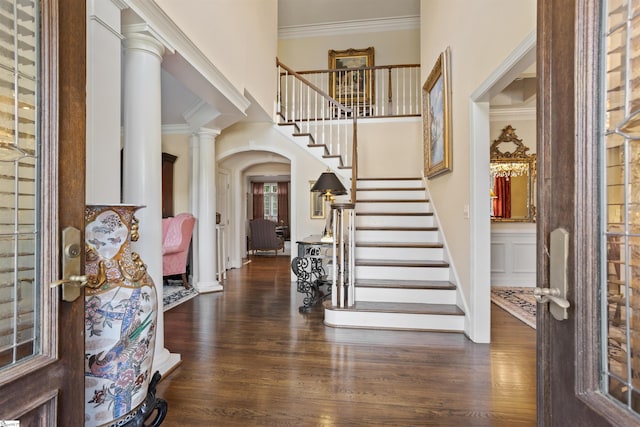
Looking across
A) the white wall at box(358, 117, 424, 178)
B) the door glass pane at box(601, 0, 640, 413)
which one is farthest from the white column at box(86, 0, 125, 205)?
the white wall at box(358, 117, 424, 178)

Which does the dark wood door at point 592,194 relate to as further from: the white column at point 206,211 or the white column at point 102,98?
the white column at point 206,211

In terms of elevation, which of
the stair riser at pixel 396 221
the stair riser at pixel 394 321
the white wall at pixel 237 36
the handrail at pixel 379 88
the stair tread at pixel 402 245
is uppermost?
the handrail at pixel 379 88

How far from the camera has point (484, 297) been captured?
280cm

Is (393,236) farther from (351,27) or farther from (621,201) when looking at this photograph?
(351,27)

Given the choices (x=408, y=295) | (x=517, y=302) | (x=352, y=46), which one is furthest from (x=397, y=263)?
(x=352, y=46)

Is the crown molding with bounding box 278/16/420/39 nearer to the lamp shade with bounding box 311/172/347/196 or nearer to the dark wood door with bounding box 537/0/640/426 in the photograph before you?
the lamp shade with bounding box 311/172/347/196

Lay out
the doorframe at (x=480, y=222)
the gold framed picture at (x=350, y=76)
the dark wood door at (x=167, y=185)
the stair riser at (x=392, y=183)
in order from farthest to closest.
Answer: the gold framed picture at (x=350, y=76), the dark wood door at (x=167, y=185), the stair riser at (x=392, y=183), the doorframe at (x=480, y=222)

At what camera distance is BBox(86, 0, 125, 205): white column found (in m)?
1.68

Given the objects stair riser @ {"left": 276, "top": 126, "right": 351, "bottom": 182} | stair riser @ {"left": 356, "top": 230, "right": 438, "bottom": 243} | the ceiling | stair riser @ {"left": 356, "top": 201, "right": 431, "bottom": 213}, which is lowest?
stair riser @ {"left": 356, "top": 230, "right": 438, "bottom": 243}

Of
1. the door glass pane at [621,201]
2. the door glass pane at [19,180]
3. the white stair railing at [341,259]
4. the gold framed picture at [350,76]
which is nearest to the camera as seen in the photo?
the door glass pane at [621,201]

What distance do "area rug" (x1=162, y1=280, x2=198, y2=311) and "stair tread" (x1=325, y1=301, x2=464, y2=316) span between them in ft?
6.85

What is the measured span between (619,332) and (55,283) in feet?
4.27

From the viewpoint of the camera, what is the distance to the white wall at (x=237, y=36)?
266 centimetres

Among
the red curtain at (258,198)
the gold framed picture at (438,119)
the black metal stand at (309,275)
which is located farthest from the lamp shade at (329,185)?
the red curtain at (258,198)
